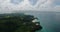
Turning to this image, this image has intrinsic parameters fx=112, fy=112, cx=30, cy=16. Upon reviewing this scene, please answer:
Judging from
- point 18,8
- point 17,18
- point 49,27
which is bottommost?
point 49,27

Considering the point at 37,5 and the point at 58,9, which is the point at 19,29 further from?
the point at 58,9

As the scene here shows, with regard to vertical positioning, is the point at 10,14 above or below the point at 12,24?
above

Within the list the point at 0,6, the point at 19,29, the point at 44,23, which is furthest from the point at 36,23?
the point at 0,6
